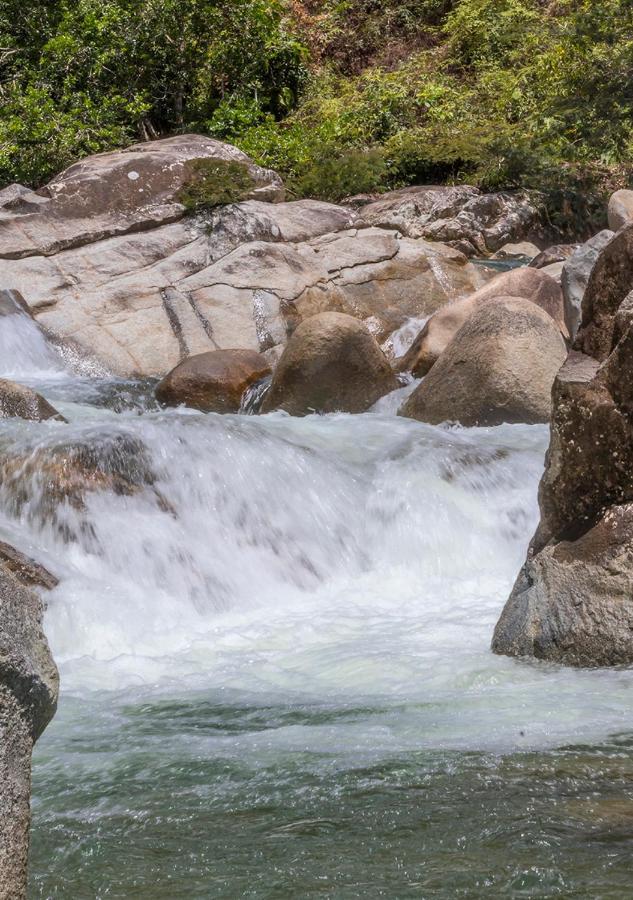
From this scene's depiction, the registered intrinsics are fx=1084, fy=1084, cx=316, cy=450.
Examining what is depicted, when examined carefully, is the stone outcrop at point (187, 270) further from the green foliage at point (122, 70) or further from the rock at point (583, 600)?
the rock at point (583, 600)

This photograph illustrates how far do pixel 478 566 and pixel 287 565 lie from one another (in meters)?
1.30

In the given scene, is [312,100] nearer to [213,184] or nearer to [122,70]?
[122,70]

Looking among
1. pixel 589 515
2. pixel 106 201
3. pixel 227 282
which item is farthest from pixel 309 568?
pixel 106 201

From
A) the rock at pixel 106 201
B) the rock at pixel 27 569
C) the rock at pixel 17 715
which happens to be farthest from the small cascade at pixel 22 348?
the rock at pixel 17 715

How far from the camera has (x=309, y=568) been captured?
736cm

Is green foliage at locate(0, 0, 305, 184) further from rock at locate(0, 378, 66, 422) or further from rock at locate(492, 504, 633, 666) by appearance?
rock at locate(492, 504, 633, 666)

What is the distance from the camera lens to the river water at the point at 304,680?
282 centimetres

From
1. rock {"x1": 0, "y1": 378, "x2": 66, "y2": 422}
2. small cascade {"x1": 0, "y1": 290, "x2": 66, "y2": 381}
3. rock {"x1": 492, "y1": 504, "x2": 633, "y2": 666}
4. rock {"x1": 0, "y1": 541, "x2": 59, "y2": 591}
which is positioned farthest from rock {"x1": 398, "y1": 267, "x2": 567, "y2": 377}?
rock {"x1": 492, "y1": 504, "x2": 633, "y2": 666}

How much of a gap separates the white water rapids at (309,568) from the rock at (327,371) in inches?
52.8

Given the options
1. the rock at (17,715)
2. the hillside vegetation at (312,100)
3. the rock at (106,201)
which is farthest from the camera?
the hillside vegetation at (312,100)

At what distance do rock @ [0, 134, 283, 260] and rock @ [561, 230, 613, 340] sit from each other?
6.28 meters

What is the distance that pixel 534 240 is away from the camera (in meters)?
18.9

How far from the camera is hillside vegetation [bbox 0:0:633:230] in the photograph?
1908 centimetres

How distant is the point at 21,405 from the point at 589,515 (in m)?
5.78
